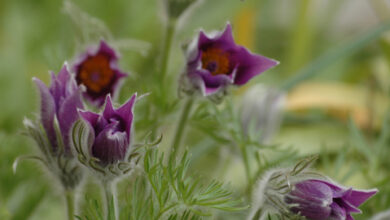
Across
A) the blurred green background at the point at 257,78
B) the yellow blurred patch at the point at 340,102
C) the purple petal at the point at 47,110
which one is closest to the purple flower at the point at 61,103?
the purple petal at the point at 47,110

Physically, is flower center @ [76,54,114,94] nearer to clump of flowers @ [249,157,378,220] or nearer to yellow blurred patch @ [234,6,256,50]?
clump of flowers @ [249,157,378,220]

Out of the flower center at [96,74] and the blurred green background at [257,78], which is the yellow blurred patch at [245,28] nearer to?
the blurred green background at [257,78]

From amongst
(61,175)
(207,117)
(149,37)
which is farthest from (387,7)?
(61,175)

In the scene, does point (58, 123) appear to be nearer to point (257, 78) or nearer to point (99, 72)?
point (99, 72)

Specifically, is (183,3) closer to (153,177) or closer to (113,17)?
(153,177)

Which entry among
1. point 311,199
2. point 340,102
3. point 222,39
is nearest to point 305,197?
point 311,199

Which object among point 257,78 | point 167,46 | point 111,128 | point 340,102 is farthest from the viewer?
point 257,78

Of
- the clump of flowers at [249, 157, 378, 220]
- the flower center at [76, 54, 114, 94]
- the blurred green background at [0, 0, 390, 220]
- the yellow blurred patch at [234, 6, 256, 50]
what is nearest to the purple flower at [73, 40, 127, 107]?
the flower center at [76, 54, 114, 94]
